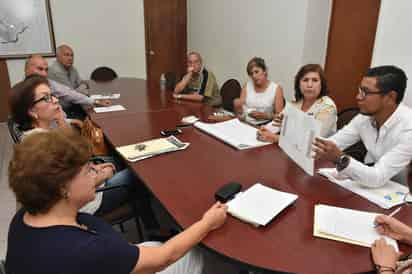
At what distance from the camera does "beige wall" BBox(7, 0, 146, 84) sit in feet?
17.1

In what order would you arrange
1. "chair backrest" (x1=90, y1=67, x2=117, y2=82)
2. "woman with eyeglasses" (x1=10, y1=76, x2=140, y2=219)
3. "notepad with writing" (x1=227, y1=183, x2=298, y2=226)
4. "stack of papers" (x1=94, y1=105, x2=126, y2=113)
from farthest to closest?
"chair backrest" (x1=90, y1=67, x2=117, y2=82) → "stack of papers" (x1=94, y1=105, x2=126, y2=113) → "woman with eyeglasses" (x1=10, y1=76, x2=140, y2=219) → "notepad with writing" (x1=227, y1=183, x2=298, y2=226)

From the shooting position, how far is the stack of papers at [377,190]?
139 cm

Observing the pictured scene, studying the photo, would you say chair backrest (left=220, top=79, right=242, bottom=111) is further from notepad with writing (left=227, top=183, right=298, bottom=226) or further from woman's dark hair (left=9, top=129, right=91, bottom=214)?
woman's dark hair (left=9, top=129, right=91, bottom=214)

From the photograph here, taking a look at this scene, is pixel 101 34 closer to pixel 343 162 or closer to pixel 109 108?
pixel 109 108

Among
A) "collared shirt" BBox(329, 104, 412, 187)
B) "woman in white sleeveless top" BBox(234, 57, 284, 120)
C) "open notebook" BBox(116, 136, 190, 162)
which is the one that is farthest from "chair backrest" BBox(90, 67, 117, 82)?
"collared shirt" BBox(329, 104, 412, 187)

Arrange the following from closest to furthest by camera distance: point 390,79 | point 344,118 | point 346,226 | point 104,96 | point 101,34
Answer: point 346,226, point 390,79, point 344,118, point 104,96, point 101,34

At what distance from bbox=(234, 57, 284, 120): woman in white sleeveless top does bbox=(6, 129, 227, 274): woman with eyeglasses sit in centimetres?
211

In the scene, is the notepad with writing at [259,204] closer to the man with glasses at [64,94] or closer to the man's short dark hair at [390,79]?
the man's short dark hair at [390,79]

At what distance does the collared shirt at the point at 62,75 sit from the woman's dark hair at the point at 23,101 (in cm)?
217

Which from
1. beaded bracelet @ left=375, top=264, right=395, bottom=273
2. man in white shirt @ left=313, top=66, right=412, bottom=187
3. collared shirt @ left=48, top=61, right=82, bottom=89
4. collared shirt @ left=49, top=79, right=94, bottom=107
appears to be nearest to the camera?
beaded bracelet @ left=375, top=264, right=395, bottom=273

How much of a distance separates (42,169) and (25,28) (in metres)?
5.06

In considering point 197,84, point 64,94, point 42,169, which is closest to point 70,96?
point 64,94

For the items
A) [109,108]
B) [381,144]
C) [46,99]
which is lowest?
[109,108]

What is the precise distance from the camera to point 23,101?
76.8 inches
